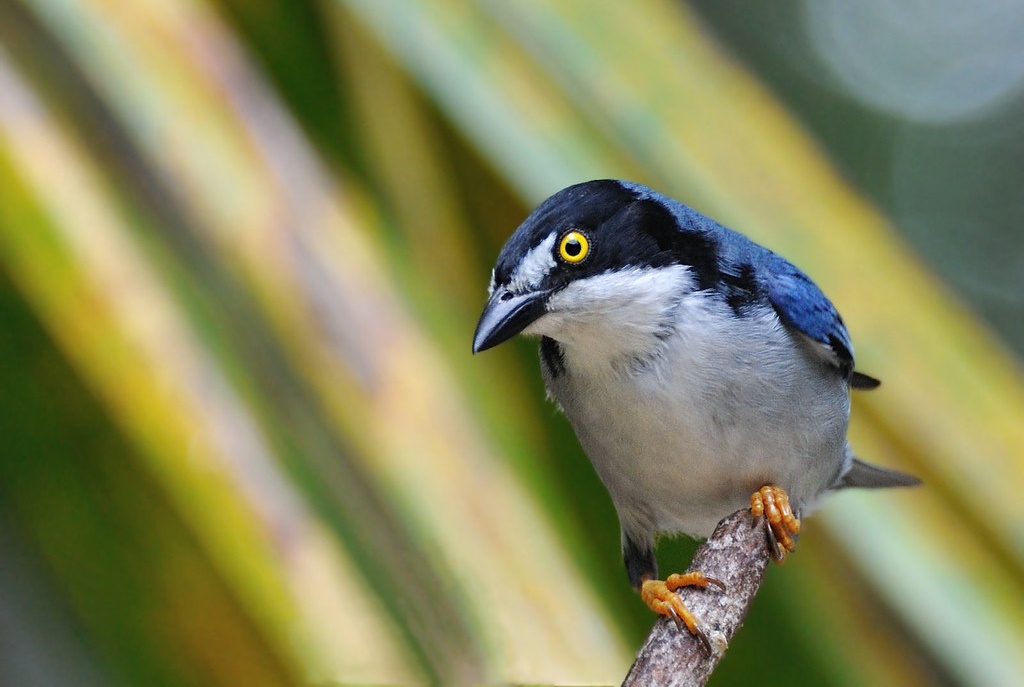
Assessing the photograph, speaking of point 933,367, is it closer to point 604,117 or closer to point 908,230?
point 604,117

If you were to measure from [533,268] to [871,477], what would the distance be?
1021 millimetres

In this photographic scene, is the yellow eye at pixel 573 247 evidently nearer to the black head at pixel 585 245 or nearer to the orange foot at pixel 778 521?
the black head at pixel 585 245

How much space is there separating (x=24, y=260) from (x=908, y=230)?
8084 millimetres

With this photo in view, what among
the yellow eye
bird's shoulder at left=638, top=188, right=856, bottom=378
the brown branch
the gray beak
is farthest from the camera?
bird's shoulder at left=638, top=188, right=856, bottom=378

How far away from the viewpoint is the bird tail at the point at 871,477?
213cm

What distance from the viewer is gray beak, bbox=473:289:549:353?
1.68m

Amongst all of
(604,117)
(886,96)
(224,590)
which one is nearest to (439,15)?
(604,117)

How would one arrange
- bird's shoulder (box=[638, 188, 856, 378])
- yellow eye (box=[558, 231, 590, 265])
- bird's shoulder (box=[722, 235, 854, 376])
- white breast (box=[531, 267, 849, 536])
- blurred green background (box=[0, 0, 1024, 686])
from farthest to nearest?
bird's shoulder (box=[722, 235, 854, 376]) < bird's shoulder (box=[638, 188, 856, 378]) < white breast (box=[531, 267, 849, 536]) < yellow eye (box=[558, 231, 590, 265]) < blurred green background (box=[0, 0, 1024, 686])

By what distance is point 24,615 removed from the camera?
1.86 metres

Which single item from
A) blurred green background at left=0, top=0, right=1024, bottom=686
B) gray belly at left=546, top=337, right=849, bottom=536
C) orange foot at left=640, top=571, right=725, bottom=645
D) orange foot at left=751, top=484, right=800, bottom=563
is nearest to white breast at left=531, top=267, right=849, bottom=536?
gray belly at left=546, top=337, right=849, bottom=536

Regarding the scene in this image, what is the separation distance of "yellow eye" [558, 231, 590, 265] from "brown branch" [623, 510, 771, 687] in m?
0.56

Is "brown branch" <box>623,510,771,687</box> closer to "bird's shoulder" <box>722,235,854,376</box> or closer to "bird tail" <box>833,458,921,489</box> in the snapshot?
"bird tail" <box>833,458,921,489</box>

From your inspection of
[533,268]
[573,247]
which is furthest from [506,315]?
[573,247]

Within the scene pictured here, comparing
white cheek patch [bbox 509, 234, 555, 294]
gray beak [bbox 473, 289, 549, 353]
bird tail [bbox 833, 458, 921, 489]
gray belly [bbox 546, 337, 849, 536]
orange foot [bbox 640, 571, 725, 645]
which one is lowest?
bird tail [bbox 833, 458, 921, 489]
